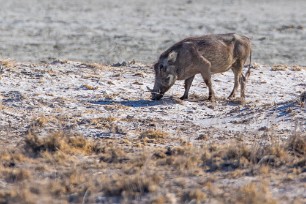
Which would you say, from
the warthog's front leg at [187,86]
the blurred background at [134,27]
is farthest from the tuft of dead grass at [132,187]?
the blurred background at [134,27]

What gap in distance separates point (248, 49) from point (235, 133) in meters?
3.71

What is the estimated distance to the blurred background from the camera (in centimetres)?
2120

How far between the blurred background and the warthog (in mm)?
5939

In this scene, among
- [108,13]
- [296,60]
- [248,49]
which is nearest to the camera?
[248,49]

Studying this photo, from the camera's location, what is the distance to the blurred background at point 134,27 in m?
21.2

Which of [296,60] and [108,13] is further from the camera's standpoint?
[108,13]

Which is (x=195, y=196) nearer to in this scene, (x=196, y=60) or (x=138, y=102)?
(x=138, y=102)

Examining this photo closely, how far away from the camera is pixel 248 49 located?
46.0 ft

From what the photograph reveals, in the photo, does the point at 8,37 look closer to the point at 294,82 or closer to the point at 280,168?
the point at 294,82

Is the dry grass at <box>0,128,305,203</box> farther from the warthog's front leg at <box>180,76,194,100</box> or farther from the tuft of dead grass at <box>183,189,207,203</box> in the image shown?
the warthog's front leg at <box>180,76,194,100</box>

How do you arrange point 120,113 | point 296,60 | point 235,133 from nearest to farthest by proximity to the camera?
1. point 235,133
2. point 120,113
3. point 296,60

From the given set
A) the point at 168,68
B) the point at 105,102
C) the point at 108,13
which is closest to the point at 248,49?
the point at 168,68

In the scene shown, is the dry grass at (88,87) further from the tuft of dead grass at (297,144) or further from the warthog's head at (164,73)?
the tuft of dead grass at (297,144)

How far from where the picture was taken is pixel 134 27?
26.7 meters
